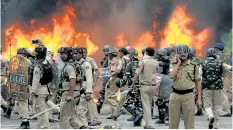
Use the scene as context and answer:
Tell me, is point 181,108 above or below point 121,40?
below

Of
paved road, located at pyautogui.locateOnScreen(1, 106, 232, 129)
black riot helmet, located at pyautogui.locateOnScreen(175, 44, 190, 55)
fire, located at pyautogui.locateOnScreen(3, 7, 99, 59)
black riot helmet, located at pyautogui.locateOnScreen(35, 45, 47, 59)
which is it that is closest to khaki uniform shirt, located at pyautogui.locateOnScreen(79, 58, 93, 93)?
black riot helmet, located at pyautogui.locateOnScreen(35, 45, 47, 59)

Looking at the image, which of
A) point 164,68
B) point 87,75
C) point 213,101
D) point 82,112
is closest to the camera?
point 87,75

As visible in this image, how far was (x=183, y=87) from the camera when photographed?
12039 millimetres

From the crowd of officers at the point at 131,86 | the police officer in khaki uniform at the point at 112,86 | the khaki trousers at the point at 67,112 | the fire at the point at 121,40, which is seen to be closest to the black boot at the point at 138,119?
the crowd of officers at the point at 131,86

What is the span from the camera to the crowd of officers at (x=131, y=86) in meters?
12.1

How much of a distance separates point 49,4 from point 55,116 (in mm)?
9174

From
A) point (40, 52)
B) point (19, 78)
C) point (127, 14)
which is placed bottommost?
point (19, 78)

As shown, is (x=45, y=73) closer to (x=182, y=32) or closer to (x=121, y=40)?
(x=121, y=40)

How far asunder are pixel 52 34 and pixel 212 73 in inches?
462

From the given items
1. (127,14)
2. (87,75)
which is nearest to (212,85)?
(87,75)

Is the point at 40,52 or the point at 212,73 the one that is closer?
the point at 40,52

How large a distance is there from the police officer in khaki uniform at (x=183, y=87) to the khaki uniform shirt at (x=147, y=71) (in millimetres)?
3265

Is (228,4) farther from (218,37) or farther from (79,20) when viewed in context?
(79,20)

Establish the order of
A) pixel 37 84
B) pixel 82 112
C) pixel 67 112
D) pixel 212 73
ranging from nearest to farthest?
pixel 67 112 < pixel 37 84 < pixel 82 112 < pixel 212 73
